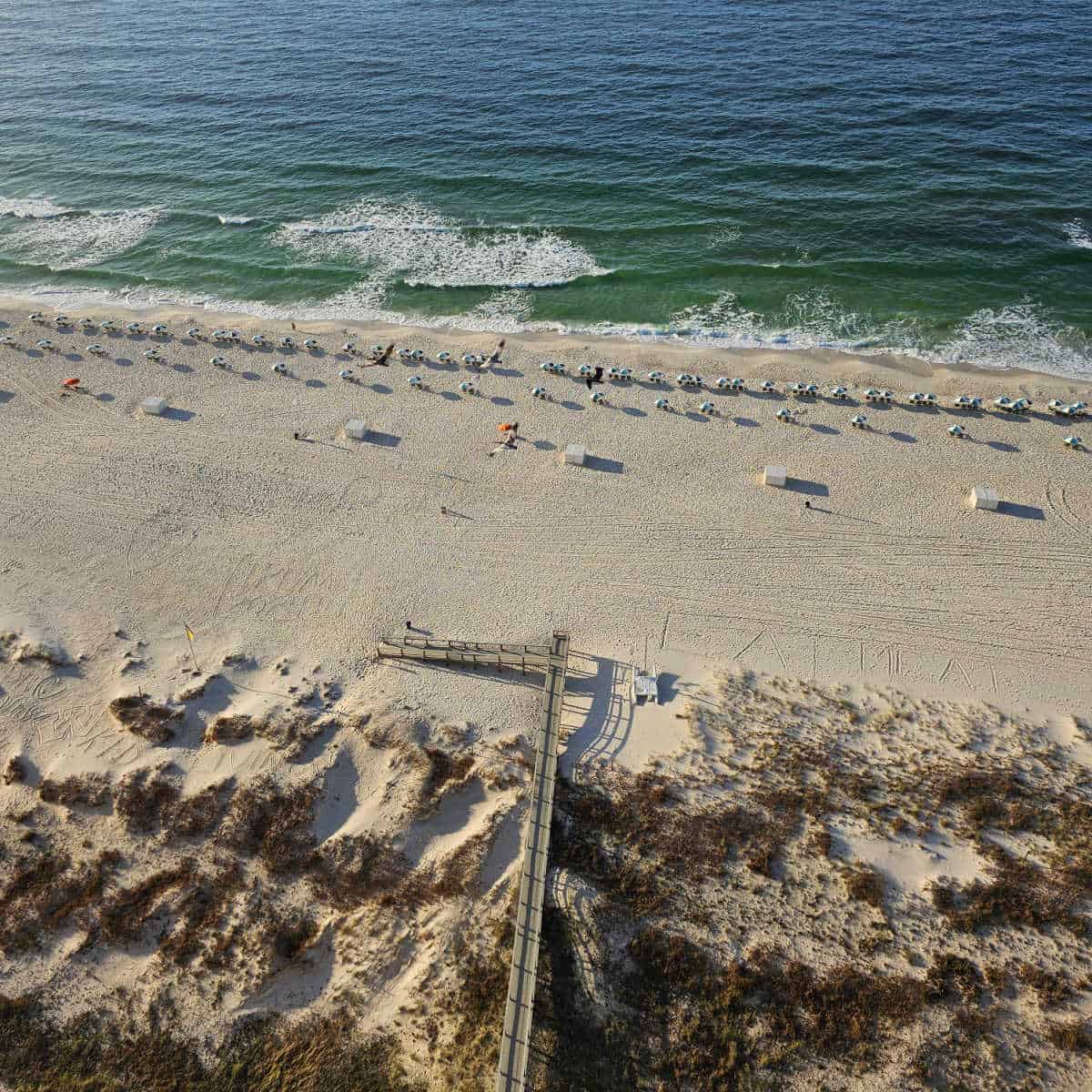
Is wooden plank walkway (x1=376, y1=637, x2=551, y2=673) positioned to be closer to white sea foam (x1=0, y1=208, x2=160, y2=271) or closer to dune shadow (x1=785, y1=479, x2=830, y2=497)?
dune shadow (x1=785, y1=479, x2=830, y2=497)

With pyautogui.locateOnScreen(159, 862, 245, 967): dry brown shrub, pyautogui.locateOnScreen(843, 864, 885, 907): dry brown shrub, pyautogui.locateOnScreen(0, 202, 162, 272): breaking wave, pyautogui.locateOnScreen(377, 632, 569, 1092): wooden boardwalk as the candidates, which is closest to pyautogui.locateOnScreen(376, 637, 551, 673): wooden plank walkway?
pyautogui.locateOnScreen(377, 632, 569, 1092): wooden boardwalk

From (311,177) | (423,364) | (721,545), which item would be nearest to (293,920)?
(721,545)

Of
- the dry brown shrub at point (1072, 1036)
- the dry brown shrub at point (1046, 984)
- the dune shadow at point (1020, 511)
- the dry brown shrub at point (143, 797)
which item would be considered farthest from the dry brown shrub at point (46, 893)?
the dune shadow at point (1020, 511)

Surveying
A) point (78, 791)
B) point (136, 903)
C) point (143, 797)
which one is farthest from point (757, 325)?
point (136, 903)

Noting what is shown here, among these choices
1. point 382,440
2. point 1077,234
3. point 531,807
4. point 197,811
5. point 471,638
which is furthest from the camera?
point 1077,234

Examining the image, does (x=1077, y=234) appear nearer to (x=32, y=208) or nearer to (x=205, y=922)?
(x=205, y=922)

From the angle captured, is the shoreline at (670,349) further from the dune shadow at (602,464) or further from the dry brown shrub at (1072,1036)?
the dry brown shrub at (1072,1036)
